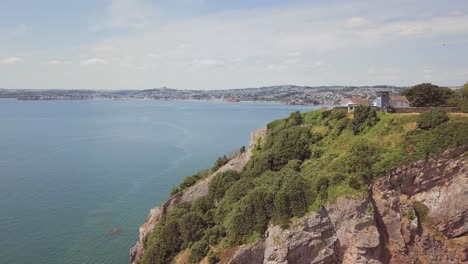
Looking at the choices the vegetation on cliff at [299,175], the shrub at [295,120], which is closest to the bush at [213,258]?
the vegetation on cliff at [299,175]

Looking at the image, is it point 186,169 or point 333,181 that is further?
point 186,169

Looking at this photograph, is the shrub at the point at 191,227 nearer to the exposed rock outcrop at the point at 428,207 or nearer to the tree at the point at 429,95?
the exposed rock outcrop at the point at 428,207

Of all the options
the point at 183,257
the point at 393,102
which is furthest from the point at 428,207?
the point at 393,102

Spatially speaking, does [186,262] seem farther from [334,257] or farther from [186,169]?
[186,169]

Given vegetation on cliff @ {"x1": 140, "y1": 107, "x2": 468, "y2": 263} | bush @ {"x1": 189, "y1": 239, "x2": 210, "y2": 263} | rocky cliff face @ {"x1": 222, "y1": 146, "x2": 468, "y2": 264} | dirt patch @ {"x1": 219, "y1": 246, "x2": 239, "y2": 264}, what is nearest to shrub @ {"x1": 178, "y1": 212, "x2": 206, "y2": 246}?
vegetation on cliff @ {"x1": 140, "y1": 107, "x2": 468, "y2": 263}

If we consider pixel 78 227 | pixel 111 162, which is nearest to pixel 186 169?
pixel 111 162

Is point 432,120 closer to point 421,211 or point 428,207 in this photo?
point 428,207
